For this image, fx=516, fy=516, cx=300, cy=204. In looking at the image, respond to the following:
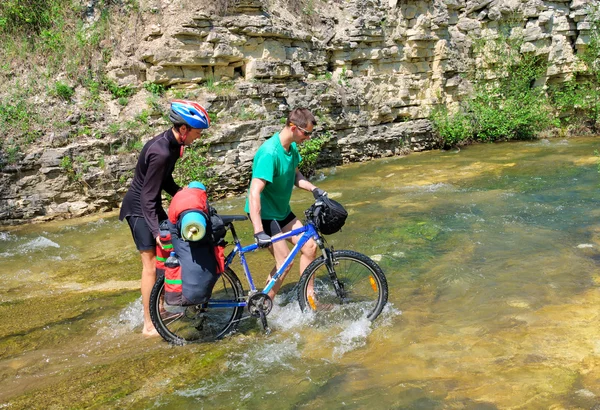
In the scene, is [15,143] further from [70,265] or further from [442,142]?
[442,142]

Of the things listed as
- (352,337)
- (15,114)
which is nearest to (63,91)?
(15,114)

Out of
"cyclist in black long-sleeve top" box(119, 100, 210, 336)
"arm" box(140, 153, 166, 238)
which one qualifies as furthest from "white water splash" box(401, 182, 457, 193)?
"arm" box(140, 153, 166, 238)

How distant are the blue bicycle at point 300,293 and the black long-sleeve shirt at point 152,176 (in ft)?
1.99

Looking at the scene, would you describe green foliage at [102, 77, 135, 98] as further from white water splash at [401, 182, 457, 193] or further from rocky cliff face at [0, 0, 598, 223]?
white water splash at [401, 182, 457, 193]

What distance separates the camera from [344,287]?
4.80 meters

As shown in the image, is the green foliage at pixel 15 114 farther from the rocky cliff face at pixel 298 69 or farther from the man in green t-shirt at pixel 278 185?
the man in green t-shirt at pixel 278 185

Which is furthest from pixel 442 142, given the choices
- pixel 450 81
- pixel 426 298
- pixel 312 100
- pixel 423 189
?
pixel 426 298

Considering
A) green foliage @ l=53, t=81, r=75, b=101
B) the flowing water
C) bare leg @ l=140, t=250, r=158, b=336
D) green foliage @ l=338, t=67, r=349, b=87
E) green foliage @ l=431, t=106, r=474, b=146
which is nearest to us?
the flowing water

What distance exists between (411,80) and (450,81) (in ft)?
4.86

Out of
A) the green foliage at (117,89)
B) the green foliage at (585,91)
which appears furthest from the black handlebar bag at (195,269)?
the green foliage at (585,91)

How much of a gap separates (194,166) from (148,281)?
20.9ft

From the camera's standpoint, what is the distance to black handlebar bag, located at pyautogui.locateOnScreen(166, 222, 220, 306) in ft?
13.4

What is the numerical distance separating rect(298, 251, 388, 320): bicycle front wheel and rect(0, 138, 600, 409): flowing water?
7.1 inches

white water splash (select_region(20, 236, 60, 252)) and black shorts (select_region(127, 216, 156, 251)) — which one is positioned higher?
black shorts (select_region(127, 216, 156, 251))
